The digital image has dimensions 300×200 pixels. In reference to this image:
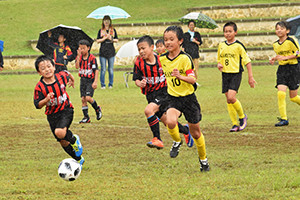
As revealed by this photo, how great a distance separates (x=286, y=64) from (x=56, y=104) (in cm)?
514

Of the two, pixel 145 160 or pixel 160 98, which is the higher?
pixel 160 98

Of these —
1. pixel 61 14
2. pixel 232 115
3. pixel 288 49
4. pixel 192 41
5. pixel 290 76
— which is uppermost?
pixel 61 14

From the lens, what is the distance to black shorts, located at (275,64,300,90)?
887 cm

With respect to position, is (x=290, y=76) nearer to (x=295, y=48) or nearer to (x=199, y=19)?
(x=295, y=48)

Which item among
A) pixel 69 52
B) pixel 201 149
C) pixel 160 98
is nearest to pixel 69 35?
pixel 69 52

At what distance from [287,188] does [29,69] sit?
71.7ft

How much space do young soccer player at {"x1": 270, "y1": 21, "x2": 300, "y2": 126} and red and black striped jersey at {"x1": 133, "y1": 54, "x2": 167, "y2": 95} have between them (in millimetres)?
2964

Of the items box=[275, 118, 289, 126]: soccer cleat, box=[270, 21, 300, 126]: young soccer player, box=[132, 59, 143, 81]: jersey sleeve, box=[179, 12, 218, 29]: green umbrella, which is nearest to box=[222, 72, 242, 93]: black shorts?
box=[270, 21, 300, 126]: young soccer player

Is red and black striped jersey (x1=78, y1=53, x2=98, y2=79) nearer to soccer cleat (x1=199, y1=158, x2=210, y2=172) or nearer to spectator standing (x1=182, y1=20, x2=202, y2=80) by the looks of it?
soccer cleat (x1=199, y1=158, x2=210, y2=172)

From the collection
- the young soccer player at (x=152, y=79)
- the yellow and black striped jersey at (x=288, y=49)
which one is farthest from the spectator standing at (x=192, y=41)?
the young soccer player at (x=152, y=79)

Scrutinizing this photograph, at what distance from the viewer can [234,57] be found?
8.30m

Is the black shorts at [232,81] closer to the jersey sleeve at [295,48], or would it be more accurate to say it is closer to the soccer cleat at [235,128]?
the soccer cleat at [235,128]

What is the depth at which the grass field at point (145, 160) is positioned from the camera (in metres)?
4.61

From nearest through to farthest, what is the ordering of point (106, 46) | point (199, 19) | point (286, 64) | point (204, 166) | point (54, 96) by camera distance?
1. point (204, 166)
2. point (54, 96)
3. point (286, 64)
4. point (106, 46)
5. point (199, 19)
